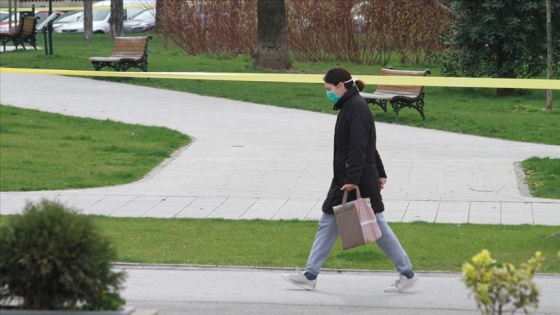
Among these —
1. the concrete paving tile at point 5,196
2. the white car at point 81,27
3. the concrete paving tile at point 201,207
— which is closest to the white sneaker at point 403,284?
the concrete paving tile at point 201,207

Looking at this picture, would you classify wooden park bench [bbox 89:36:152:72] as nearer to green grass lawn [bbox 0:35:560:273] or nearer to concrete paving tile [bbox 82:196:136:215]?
green grass lawn [bbox 0:35:560:273]

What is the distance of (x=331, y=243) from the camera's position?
8500 mm

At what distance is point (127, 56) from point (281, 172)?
458 inches

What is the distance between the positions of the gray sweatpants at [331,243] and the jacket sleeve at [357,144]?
1.27 ft

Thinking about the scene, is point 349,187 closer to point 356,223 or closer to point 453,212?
point 356,223

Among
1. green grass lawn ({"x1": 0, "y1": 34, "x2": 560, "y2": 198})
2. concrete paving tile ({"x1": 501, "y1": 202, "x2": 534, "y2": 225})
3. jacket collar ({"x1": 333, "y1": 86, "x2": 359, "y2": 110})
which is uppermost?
jacket collar ({"x1": 333, "y1": 86, "x2": 359, "y2": 110})

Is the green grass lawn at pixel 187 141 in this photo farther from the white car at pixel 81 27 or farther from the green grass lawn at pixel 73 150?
the white car at pixel 81 27

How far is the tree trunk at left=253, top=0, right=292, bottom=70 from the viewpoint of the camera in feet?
84.9

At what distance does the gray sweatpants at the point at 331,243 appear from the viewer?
8430mm

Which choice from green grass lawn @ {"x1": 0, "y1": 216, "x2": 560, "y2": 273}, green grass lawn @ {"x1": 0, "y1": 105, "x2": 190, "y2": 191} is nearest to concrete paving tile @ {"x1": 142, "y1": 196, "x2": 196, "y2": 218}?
green grass lawn @ {"x1": 0, "y1": 216, "x2": 560, "y2": 273}

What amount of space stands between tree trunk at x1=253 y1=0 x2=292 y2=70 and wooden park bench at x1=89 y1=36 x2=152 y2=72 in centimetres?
264

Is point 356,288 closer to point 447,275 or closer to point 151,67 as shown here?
point 447,275

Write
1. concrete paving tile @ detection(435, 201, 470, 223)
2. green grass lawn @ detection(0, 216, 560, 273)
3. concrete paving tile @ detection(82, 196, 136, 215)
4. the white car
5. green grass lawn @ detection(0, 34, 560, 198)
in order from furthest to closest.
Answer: the white car < green grass lawn @ detection(0, 34, 560, 198) < concrete paving tile @ detection(82, 196, 136, 215) < concrete paving tile @ detection(435, 201, 470, 223) < green grass lawn @ detection(0, 216, 560, 273)

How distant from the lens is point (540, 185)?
13.2 m
